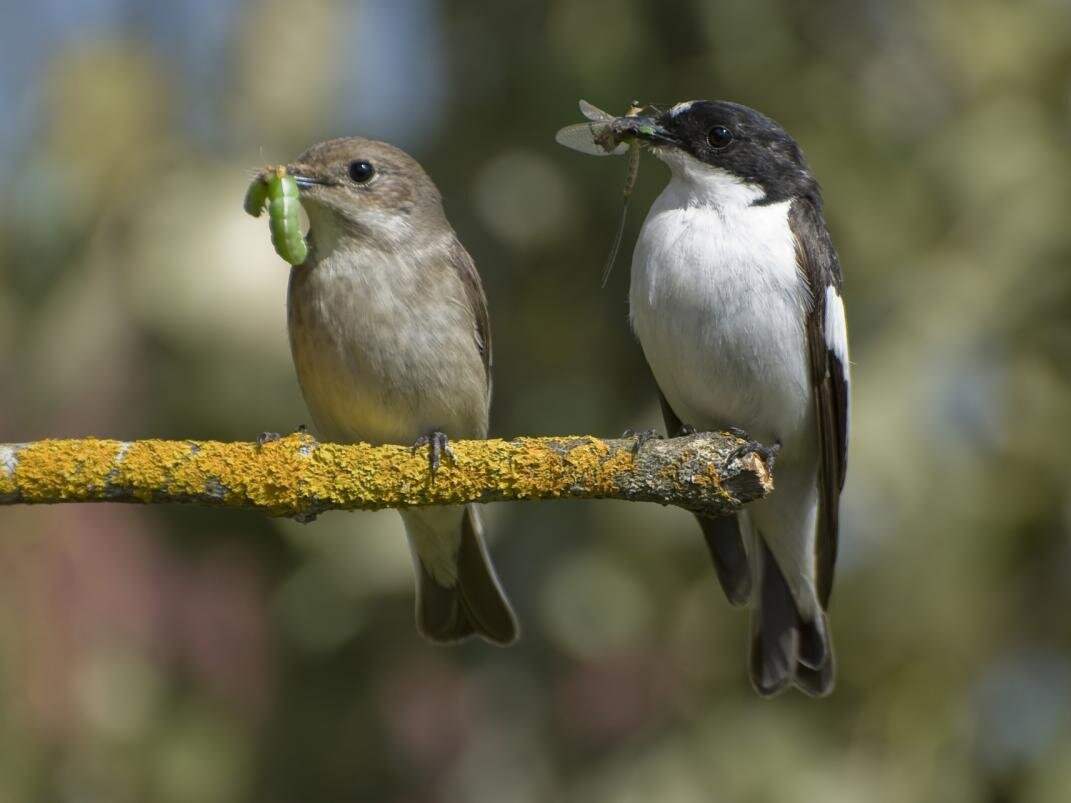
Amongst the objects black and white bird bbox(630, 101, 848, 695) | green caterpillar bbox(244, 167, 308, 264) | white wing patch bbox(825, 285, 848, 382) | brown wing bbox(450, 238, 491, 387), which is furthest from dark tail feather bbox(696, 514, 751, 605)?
green caterpillar bbox(244, 167, 308, 264)

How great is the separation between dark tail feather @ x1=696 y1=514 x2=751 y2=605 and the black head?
38.8 inches

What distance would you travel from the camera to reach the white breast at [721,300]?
4.05m

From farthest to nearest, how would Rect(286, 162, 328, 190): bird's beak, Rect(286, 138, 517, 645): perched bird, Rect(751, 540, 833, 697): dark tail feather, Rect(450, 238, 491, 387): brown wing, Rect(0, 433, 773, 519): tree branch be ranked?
Rect(751, 540, 833, 697): dark tail feather
Rect(450, 238, 491, 387): brown wing
Rect(286, 138, 517, 645): perched bird
Rect(286, 162, 328, 190): bird's beak
Rect(0, 433, 773, 519): tree branch

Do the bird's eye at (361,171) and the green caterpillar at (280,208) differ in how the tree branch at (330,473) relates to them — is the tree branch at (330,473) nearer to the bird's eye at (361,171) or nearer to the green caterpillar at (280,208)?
the green caterpillar at (280,208)

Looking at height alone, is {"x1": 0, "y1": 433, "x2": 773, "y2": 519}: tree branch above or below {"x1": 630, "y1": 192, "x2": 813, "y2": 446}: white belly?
above

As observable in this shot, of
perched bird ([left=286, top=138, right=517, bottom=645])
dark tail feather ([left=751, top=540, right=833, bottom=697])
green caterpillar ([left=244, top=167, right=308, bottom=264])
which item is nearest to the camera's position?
green caterpillar ([left=244, top=167, right=308, bottom=264])


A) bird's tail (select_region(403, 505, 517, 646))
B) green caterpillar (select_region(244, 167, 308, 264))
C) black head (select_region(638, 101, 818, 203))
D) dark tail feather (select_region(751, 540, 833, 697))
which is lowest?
Answer: dark tail feather (select_region(751, 540, 833, 697))

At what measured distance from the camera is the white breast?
405 cm

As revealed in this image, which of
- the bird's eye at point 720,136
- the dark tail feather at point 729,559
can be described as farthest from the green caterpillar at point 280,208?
the dark tail feather at point 729,559

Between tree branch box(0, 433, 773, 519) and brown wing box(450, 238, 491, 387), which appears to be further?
brown wing box(450, 238, 491, 387)

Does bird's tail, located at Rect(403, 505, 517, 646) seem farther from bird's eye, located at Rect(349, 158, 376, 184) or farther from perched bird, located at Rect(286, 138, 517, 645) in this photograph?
bird's eye, located at Rect(349, 158, 376, 184)

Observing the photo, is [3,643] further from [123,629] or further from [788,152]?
[788,152]

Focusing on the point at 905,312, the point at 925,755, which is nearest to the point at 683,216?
the point at 905,312

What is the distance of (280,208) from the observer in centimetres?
334
